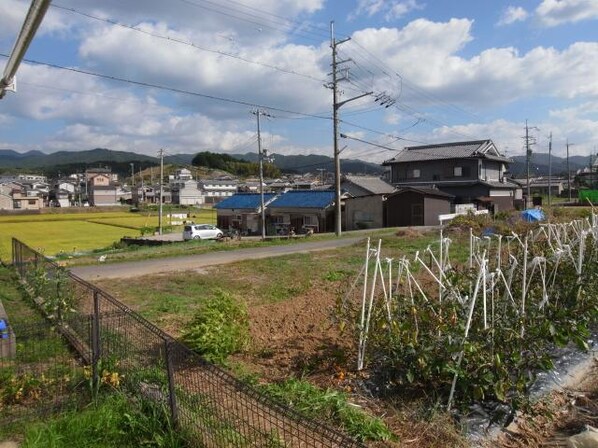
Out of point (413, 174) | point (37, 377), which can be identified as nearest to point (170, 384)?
point (37, 377)

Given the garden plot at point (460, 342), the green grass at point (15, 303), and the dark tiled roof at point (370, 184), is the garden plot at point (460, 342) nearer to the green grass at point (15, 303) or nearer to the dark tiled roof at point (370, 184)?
the green grass at point (15, 303)

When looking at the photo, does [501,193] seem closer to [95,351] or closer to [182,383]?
[182,383]

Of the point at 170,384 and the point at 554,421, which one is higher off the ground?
the point at 170,384

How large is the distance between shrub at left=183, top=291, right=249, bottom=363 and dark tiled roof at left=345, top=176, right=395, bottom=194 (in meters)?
34.2

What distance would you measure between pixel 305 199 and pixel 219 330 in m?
34.2

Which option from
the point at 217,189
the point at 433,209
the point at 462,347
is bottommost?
the point at 462,347

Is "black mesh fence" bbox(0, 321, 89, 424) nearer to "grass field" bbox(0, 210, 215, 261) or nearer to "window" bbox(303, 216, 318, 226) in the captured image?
"grass field" bbox(0, 210, 215, 261)

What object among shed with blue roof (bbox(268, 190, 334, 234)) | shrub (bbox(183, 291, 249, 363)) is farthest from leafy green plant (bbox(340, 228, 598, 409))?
shed with blue roof (bbox(268, 190, 334, 234))

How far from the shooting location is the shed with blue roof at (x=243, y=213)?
4241 centimetres

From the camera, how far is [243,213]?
141 ft

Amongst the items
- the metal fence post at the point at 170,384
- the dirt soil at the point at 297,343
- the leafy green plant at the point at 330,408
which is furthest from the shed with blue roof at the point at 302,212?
the metal fence post at the point at 170,384

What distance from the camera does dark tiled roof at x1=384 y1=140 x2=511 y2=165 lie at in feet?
141

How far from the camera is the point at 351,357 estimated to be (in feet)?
16.5

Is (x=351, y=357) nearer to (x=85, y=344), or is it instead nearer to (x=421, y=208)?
(x=85, y=344)
